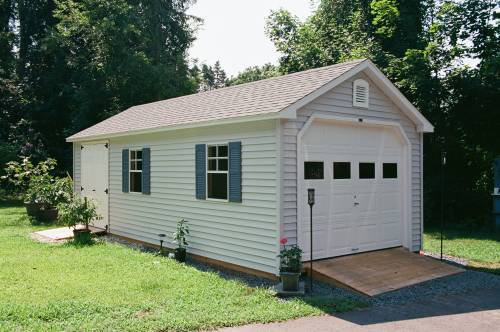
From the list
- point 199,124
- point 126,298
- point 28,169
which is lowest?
point 126,298

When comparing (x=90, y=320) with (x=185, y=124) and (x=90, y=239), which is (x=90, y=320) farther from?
(x=90, y=239)

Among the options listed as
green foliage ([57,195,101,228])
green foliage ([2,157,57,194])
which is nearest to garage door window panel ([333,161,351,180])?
green foliage ([57,195,101,228])

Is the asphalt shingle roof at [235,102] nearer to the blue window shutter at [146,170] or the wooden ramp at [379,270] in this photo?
the blue window shutter at [146,170]

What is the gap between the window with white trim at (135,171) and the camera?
11.8 meters

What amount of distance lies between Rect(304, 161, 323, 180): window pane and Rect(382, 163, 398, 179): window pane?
193 centimetres

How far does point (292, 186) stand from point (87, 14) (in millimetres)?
20682

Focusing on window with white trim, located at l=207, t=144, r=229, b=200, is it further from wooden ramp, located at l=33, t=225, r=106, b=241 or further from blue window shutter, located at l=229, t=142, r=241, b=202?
wooden ramp, located at l=33, t=225, r=106, b=241

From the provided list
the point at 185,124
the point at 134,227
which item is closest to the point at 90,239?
the point at 134,227

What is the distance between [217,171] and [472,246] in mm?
7128

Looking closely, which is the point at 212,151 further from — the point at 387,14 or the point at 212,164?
the point at 387,14

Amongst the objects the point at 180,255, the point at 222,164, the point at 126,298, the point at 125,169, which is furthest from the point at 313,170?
the point at 125,169

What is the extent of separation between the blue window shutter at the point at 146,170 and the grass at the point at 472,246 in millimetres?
6910

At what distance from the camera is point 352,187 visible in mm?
9102

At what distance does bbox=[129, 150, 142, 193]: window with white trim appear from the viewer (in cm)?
1175
